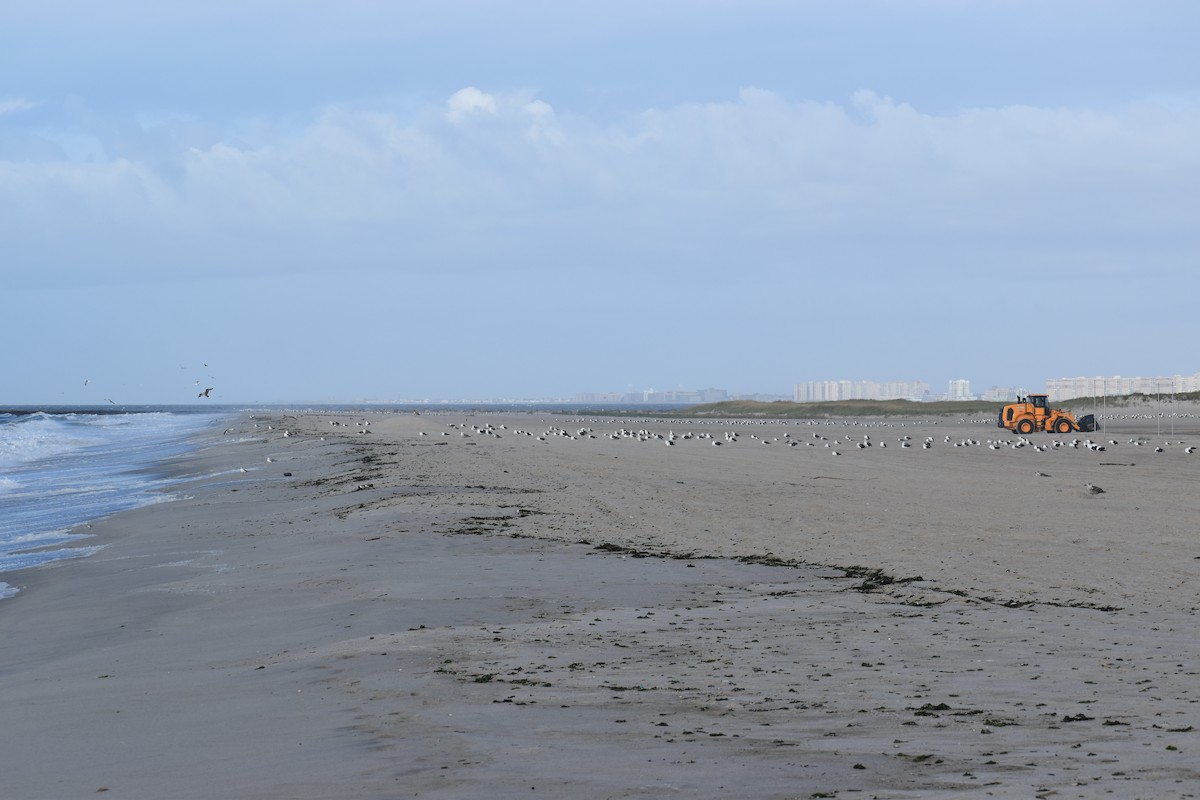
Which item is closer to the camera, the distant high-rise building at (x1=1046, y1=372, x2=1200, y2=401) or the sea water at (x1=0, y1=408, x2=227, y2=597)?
the sea water at (x1=0, y1=408, x2=227, y2=597)

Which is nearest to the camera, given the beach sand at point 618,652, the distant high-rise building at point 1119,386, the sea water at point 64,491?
the beach sand at point 618,652

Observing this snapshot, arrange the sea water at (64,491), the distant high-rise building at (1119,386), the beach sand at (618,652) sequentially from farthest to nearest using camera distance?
the distant high-rise building at (1119,386) < the sea water at (64,491) < the beach sand at (618,652)

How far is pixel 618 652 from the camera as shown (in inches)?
331

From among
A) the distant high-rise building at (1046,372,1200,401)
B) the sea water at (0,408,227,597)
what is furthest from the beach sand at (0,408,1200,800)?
the distant high-rise building at (1046,372,1200,401)

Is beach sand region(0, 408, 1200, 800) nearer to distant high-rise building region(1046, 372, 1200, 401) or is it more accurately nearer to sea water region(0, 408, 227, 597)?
sea water region(0, 408, 227, 597)

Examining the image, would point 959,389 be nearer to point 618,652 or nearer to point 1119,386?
point 1119,386

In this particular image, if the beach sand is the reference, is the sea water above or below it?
below

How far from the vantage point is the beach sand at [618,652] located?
216 inches

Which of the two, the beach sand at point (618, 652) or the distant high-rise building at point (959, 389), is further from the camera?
the distant high-rise building at point (959, 389)

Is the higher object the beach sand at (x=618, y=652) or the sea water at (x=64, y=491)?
the beach sand at (x=618, y=652)

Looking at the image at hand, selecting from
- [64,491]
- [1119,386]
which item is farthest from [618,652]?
[1119,386]

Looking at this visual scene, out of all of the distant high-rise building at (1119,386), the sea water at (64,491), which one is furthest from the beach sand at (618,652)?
the distant high-rise building at (1119,386)

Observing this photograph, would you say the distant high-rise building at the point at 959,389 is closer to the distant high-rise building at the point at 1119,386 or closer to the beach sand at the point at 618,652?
the distant high-rise building at the point at 1119,386

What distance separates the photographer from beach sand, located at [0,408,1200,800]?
549 centimetres
